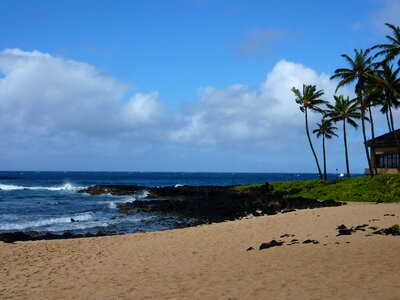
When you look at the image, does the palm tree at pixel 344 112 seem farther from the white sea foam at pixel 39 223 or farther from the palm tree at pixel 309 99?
the white sea foam at pixel 39 223

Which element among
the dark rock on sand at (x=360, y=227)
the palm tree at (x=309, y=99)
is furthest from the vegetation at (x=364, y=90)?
the dark rock on sand at (x=360, y=227)

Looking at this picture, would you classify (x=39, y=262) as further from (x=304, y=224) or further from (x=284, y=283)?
(x=304, y=224)

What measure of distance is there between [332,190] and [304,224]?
797 inches

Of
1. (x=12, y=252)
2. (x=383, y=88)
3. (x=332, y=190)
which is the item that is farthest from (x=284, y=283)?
(x=383, y=88)

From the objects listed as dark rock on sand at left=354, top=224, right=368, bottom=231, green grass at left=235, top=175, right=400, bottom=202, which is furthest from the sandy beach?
green grass at left=235, top=175, right=400, bottom=202

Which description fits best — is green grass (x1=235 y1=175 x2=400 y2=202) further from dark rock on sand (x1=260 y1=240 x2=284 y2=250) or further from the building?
dark rock on sand (x1=260 y1=240 x2=284 y2=250)

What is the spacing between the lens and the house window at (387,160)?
48.8 m

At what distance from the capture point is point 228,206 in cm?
3334

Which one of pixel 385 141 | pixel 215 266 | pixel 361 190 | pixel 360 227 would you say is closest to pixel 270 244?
pixel 215 266

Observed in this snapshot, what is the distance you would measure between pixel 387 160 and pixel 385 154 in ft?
2.50

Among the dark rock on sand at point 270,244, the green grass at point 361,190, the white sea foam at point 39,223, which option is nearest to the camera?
the dark rock on sand at point 270,244

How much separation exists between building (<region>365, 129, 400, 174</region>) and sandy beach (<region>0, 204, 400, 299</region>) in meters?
33.9

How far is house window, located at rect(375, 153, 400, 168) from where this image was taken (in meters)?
48.8

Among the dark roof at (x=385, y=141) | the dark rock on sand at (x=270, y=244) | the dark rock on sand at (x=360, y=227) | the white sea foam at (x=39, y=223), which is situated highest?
the dark roof at (x=385, y=141)
